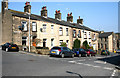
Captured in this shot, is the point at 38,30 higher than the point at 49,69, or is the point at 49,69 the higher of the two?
the point at 38,30

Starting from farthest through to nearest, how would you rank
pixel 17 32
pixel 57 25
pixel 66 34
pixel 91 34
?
1. pixel 91 34
2. pixel 66 34
3. pixel 57 25
4. pixel 17 32

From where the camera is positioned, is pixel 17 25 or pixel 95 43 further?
pixel 95 43

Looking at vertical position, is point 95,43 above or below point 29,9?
below

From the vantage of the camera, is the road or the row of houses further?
the row of houses

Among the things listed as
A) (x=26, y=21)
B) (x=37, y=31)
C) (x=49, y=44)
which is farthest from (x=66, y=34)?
(x=26, y=21)

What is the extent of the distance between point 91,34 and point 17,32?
93.2 feet

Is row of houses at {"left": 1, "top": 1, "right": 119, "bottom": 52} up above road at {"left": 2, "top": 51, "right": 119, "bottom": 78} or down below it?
above

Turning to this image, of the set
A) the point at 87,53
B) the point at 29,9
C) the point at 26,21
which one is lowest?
the point at 87,53

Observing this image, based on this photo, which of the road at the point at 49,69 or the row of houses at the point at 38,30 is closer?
the road at the point at 49,69

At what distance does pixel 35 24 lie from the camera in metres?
30.0

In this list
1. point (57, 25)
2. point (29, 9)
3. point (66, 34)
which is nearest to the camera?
point (29, 9)

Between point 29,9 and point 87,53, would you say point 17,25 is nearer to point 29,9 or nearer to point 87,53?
point 29,9

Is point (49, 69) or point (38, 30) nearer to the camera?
point (49, 69)

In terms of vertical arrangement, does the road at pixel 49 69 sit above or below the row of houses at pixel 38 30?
below
